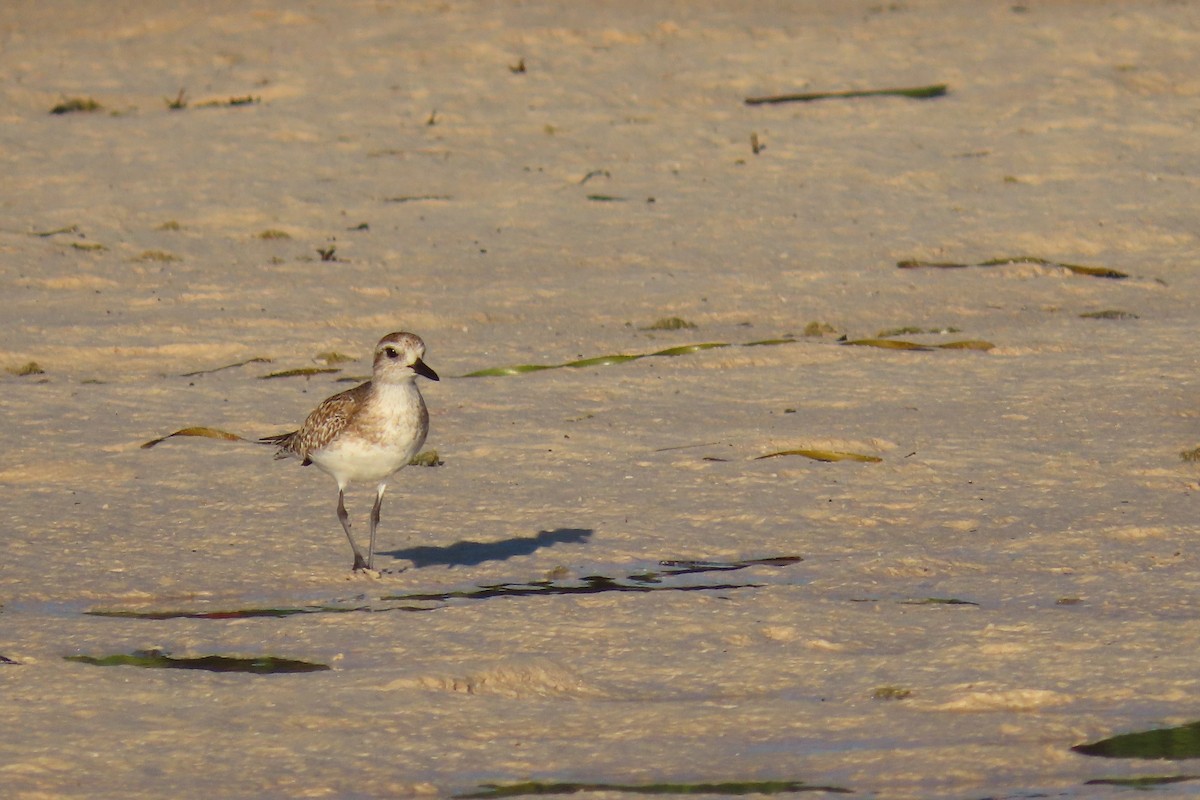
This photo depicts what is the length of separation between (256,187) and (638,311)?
4.08 m

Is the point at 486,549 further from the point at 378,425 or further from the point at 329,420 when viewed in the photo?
the point at 329,420

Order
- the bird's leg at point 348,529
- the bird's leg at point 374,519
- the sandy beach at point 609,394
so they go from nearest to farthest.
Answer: the sandy beach at point 609,394 → the bird's leg at point 348,529 → the bird's leg at point 374,519

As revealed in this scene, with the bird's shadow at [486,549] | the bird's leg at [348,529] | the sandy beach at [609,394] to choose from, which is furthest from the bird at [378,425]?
the sandy beach at [609,394]

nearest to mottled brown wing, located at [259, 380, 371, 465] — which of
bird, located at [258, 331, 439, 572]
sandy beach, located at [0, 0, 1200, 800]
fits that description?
bird, located at [258, 331, 439, 572]

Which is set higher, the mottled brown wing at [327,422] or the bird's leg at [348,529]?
the mottled brown wing at [327,422]

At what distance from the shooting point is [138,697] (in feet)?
19.1

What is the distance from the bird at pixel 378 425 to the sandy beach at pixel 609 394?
34cm

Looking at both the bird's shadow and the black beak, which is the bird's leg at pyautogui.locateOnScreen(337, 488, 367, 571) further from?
the black beak

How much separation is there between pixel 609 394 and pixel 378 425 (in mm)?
2732

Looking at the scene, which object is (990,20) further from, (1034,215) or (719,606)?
(719,606)

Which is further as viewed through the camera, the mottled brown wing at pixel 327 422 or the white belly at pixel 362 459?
the mottled brown wing at pixel 327 422

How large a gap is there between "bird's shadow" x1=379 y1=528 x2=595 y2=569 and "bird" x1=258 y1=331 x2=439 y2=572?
184 mm

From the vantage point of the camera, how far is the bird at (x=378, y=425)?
757 cm

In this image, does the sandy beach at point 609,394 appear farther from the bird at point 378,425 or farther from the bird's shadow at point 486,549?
the bird at point 378,425
